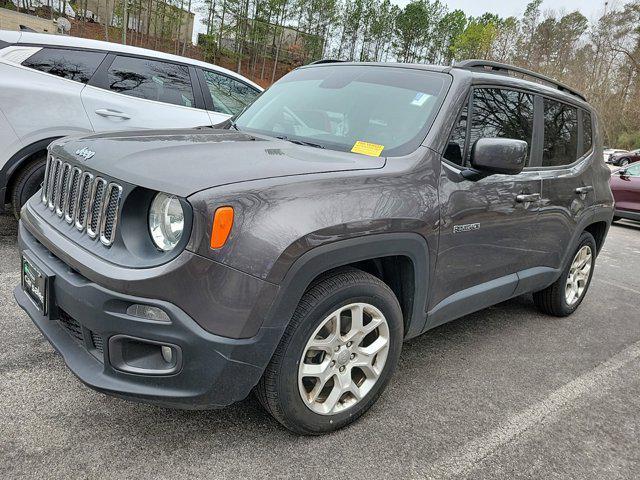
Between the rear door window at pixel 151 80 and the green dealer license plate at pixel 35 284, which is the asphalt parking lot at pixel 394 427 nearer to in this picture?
the green dealer license plate at pixel 35 284

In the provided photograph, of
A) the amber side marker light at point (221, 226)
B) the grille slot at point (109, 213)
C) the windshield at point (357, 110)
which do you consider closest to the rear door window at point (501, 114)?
the windshield at point (357, 110)

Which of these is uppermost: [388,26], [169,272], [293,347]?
[388,26]

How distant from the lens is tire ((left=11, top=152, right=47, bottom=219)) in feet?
13.8

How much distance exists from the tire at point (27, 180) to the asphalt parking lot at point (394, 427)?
0.95 meters

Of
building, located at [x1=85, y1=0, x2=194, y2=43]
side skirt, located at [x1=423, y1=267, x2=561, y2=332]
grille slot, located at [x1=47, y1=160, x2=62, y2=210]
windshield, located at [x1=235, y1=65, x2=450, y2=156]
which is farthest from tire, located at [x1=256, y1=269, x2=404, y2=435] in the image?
building, located at [x1=85, y1=0, x2=194, y2=43]

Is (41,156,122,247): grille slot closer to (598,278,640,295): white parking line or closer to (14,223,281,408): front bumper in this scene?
(14,223,281,408): front bumper

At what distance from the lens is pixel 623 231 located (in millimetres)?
10227

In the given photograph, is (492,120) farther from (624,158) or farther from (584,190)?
(624,158)

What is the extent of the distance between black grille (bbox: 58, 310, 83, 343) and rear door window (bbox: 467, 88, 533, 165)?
212cm

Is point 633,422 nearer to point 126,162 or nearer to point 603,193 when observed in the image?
point 603,193

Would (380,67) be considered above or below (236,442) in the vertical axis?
above

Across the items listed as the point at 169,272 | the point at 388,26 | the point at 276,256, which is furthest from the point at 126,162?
the point at 388,26

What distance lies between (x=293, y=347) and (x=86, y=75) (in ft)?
11.9

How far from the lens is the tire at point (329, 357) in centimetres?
210
